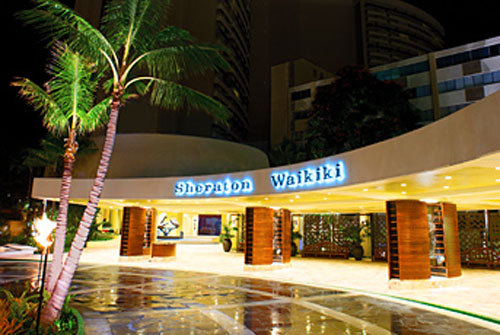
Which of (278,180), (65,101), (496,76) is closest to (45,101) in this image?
(65,101)

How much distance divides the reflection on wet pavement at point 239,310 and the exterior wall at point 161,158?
11559mm

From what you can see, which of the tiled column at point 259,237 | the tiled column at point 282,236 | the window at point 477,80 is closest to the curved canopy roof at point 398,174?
the tiled column at point 259,237

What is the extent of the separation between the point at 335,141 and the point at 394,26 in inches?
2616

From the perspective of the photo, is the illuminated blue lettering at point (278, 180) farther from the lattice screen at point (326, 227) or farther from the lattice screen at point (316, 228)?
the lattice screen at point (316, 228)

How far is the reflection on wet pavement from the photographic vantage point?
7.70m

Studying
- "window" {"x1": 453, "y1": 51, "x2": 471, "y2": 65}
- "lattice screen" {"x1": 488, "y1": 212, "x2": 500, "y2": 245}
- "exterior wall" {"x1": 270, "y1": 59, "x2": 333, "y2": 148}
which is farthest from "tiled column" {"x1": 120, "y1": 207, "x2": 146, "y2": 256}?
"window" {"x1": 453, "y1": 51, "x2": 471, "y2": 65}

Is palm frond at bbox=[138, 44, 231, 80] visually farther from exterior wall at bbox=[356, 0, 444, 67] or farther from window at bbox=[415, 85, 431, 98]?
exterior wall at bbox=[356, 0, 444, 67]

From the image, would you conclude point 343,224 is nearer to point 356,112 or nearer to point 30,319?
Result: point 356,112

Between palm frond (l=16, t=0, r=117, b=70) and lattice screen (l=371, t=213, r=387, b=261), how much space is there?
64.3 ft

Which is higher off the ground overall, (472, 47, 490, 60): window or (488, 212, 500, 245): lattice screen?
(472, 47, 490, 60): window

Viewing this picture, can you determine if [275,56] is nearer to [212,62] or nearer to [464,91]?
[464,91]

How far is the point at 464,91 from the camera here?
37.1 metres

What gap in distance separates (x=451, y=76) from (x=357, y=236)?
25082mm

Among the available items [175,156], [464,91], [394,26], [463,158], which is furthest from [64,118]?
[394,26]
